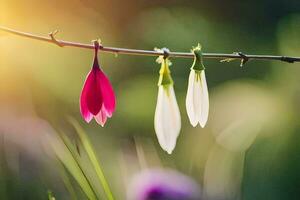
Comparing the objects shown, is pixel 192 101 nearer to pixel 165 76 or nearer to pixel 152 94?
pixel 165 76

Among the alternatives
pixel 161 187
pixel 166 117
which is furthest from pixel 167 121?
pixel 161 187

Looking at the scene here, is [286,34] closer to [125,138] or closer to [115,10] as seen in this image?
[115,10]

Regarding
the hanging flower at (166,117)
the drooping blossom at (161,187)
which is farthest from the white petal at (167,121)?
the drooping blossom at (161,187)

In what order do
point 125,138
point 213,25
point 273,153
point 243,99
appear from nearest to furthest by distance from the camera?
1. point 273,153
2. point 125,138
3. point 243,99
4. point 213,25

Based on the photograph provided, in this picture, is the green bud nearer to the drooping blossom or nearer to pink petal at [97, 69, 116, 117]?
pink petal at [97, 69, 116, 117]

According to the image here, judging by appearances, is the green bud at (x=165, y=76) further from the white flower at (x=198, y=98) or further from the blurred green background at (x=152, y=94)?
the blurred green background at (x=152, y=94)

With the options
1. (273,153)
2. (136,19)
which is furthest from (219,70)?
(273,153)
